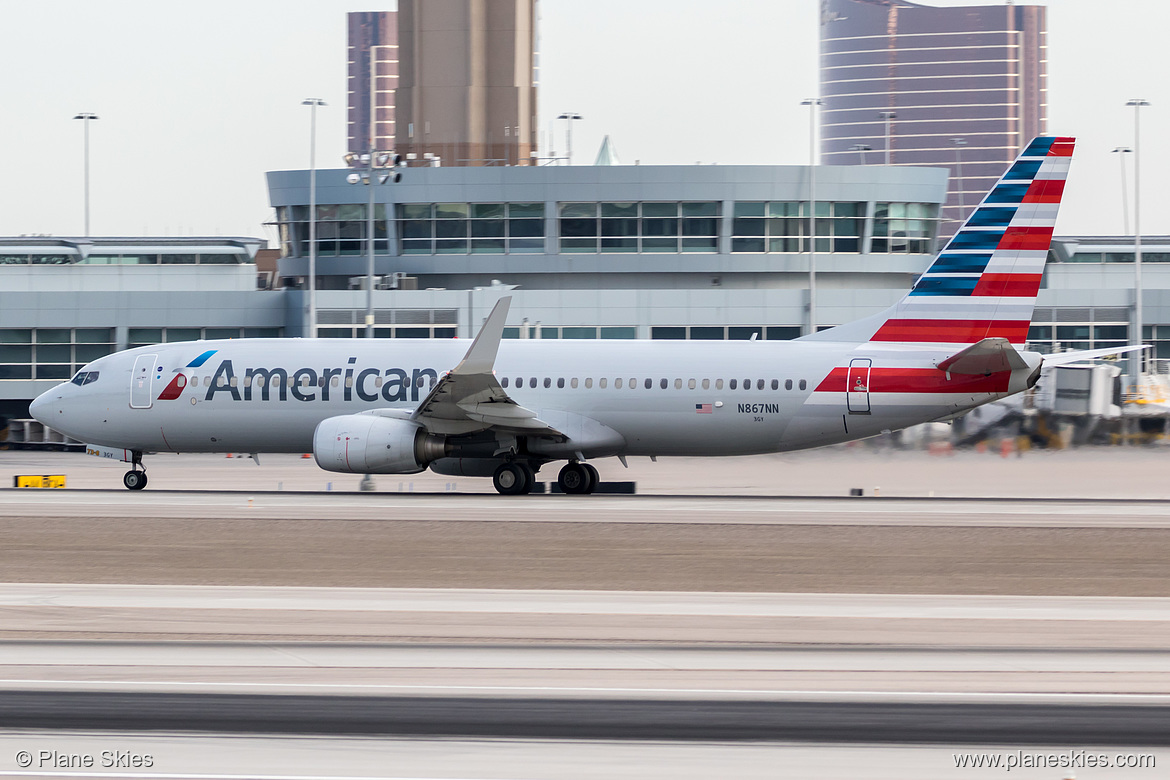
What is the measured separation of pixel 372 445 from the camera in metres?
31.1

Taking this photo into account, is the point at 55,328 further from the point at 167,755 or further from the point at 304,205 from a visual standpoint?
the point at 167,755

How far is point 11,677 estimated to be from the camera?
1264cm

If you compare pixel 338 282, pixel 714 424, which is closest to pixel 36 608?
pixel 714 424

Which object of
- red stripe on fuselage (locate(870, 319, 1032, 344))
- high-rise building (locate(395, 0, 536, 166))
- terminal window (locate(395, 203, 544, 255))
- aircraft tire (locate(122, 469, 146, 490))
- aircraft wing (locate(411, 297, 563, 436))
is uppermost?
high-rise building (locate(395, 0, 536, 166))

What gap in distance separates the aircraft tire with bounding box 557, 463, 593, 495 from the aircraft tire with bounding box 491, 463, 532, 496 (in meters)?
1.24

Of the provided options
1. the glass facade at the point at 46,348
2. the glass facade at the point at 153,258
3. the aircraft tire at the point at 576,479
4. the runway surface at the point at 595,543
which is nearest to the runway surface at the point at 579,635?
the runway surface at the point at 595,543

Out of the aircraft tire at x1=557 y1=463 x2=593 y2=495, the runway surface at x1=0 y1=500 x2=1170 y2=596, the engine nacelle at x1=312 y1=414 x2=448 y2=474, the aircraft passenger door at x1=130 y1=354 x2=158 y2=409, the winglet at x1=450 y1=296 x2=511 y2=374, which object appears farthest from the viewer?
the aircraft passenger door at x1=130 y1=354 x2=158 y2=409

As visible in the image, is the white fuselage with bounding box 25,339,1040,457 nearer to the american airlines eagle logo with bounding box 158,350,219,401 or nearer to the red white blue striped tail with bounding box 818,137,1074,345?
the american airlines eagle logo with bounding box 158,350,219,401

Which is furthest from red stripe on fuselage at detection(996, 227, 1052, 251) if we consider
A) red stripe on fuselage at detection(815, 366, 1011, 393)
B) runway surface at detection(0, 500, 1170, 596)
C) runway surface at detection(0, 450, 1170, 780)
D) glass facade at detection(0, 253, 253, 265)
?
glass facade at detection(0, 253, 253, 265)

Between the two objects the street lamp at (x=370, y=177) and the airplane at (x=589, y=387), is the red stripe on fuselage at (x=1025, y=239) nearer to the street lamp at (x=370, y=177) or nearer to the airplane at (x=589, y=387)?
the airplane at (x=589, y=387)

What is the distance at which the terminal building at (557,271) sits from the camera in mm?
58812

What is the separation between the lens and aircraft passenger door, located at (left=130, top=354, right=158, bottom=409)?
110 feet

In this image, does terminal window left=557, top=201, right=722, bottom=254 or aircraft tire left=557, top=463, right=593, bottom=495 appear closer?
aircraft tire left=557, top=463, right=593, bottom=495

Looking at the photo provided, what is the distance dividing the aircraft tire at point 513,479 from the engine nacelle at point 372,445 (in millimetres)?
1676
